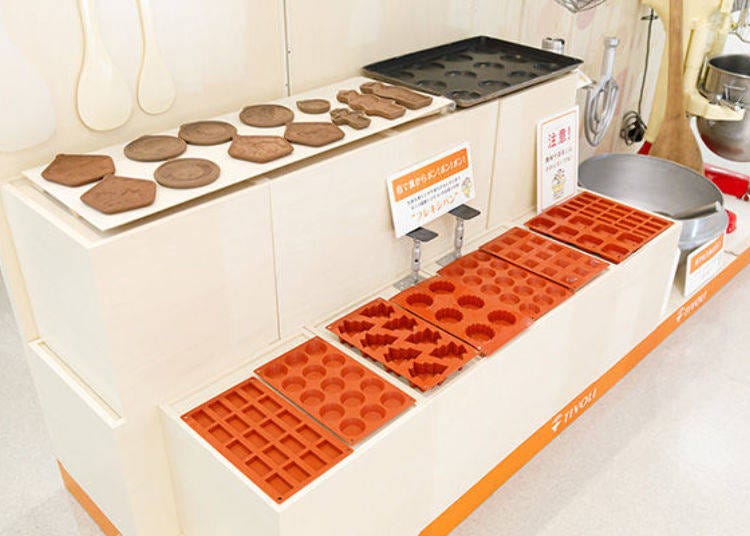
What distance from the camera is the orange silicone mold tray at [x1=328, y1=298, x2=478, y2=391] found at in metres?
1.34

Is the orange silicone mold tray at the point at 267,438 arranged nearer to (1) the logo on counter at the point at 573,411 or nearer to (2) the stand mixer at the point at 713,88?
(1) the logo on counter at the point at 573,411

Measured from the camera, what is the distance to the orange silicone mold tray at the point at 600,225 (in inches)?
70.1

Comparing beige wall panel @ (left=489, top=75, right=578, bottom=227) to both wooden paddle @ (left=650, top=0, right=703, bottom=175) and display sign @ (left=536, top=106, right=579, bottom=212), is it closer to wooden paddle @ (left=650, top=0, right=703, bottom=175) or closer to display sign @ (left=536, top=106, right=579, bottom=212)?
display sign @ (left=536, top=106, right=579, bottom=212)

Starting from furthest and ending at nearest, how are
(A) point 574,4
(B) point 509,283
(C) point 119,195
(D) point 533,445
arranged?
(A) point 574,4, (D) point 533,445, (B) point 509,283, (C) point 119,195

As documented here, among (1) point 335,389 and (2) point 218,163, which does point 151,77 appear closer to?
(2) point 218,163

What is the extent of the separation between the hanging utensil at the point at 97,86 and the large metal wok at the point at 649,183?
146 centimetres

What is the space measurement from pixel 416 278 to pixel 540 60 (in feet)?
2.28

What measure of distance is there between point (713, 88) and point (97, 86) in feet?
6.69

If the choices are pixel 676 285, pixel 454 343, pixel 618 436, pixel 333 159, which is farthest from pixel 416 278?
pixel 676 285

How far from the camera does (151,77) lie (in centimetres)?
131

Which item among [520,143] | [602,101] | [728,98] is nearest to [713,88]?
[728,98]

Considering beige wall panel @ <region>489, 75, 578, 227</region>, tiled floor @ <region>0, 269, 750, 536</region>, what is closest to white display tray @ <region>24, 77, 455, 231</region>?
beige wall panel @ <region>489, 75, 578, 227</region>

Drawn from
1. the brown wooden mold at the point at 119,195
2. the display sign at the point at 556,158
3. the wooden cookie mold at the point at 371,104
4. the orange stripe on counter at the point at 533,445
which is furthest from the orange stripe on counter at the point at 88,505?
the display sign at the point at 556,158

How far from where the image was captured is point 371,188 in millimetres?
1458
